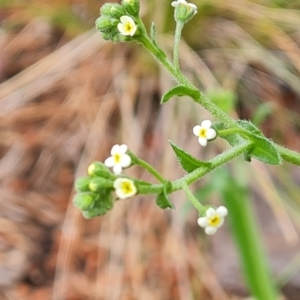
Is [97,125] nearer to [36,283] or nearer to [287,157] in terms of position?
[36,283]

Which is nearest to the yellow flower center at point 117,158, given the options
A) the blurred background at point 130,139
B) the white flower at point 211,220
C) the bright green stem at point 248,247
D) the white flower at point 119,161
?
the white flower at point 119,161

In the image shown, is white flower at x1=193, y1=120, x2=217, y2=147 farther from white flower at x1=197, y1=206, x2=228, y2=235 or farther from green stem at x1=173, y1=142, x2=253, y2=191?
white flower at x1=197, y1=206, x2=228, y2=235

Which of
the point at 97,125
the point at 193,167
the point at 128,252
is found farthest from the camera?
the point at 97,125

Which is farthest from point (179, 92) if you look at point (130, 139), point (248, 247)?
point (130, 139)

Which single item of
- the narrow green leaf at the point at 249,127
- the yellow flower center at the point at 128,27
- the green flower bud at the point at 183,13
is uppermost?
the yellow flower center at the point at 128,27

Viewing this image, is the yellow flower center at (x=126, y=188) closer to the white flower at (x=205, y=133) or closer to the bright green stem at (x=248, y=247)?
the white flower at (x=205, y=133)

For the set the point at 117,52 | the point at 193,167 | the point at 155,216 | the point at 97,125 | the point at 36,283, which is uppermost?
the point at 193,167

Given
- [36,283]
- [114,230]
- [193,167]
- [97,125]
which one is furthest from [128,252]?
[193,167]

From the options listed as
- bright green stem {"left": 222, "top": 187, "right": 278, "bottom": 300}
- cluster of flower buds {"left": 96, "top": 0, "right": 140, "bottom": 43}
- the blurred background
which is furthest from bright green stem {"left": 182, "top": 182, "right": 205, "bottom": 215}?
the blurred background
